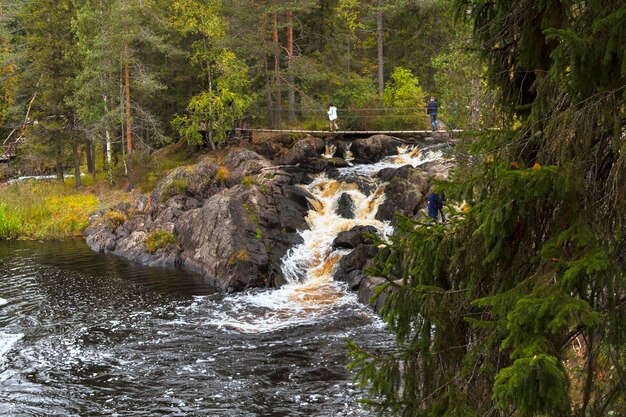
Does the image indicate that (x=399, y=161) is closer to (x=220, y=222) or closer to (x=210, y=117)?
(x=210, y=117)

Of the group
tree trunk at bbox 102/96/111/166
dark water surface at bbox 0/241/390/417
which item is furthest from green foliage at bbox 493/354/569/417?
tree trunk at bbox 102/96/111/166

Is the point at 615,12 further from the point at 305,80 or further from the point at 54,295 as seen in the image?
the point at 305,80

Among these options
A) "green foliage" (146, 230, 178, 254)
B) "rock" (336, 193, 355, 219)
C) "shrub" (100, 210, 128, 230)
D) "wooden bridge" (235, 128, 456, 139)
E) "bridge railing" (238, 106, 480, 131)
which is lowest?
"green foliage" (146, 230, 178, 254)

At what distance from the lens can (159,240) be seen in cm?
2533

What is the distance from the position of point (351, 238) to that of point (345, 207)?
337 cm

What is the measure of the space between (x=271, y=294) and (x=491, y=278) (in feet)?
48.5

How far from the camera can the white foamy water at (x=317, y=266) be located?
17688 millimetres

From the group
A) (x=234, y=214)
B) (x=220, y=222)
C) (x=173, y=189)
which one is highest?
(x=173, y=189)

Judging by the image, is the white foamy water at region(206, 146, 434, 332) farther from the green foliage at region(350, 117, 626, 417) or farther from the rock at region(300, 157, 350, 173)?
the green foliage at region(350, 117, 626, 417)

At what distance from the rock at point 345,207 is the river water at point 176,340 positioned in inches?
36.2

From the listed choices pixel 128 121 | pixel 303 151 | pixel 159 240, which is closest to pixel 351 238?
pixel 159 240

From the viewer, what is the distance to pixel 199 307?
61.7 feet

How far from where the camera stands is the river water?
41.0 feet

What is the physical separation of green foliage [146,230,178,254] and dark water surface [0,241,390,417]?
305 cm
